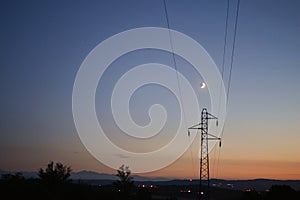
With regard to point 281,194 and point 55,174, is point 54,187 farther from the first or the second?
point 281,194

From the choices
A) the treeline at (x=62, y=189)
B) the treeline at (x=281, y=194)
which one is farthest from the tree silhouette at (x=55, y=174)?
the treeline at (x=281, y=194)

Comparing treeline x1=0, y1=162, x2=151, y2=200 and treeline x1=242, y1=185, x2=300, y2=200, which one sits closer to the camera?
treeline x1=0, y1=162, x2=151, y2=200

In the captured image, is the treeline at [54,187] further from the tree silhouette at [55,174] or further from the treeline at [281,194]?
the treeline at [281,194]

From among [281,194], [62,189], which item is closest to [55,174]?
[62,189]

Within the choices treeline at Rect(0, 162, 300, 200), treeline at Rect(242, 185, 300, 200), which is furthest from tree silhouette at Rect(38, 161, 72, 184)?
treeline at Rect(242, 185, 300, 200)

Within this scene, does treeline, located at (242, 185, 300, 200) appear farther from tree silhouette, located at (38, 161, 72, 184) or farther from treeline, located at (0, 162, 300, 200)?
tree silhouette, located at (38, 161, 72, 184)

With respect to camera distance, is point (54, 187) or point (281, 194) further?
point (281, 194)

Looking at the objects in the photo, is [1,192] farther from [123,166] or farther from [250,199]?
[250,199]

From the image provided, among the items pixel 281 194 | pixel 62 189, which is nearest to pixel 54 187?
pixel 62 189

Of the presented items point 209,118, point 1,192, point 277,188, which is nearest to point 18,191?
point 1,192

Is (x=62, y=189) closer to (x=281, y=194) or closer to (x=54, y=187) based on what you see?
(x=54, y=187)

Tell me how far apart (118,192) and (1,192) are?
37271mm

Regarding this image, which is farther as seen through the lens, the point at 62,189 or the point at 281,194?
the point at 281,194

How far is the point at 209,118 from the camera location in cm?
4988
